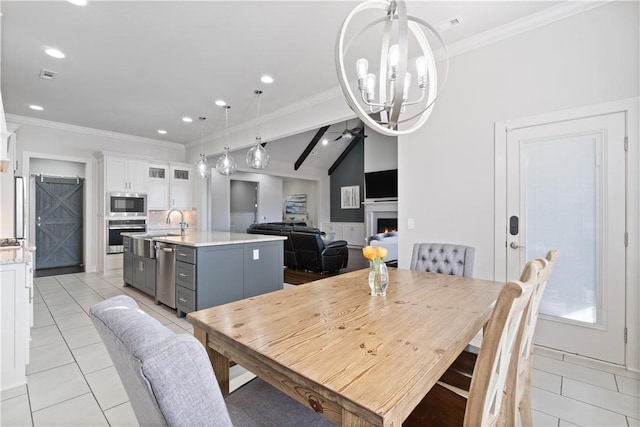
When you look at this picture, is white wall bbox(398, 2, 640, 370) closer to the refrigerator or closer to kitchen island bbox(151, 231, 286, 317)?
kitchen island bbox(151, 231, 286, 317)

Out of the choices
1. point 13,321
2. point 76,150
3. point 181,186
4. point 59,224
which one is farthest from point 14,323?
point 59,224

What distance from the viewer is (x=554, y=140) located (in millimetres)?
2703

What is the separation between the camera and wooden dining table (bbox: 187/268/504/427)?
82cm

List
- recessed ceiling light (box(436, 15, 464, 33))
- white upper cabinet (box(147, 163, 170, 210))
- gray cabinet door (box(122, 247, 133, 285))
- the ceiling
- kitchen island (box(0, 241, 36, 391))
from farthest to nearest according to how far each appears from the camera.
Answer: white upper cabinet (box(147, 163, 170, 210)) → gray cabinet door (box(122, 247, 133, 285)) → recessed ceiling light (box(436, 15, 464, 33)) → the ceiling → kitchen island (box(0, 241, 36, 391))

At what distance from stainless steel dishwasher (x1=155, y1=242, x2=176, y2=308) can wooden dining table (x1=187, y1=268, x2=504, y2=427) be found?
2.56 meters

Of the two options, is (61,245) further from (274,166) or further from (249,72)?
(249,72)

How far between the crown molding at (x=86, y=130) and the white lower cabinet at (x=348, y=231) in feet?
18.6

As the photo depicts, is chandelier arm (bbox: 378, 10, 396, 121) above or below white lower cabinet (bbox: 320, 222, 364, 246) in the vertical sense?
above

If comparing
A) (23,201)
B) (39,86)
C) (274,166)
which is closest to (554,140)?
(39,86)

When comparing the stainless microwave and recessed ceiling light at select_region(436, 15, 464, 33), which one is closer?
recessed ceiling light at select_region(436, 15, 464, 33)

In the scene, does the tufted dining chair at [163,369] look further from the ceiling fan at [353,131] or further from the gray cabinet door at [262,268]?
the ceiling fan at [353,131]

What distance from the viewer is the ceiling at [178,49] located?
8.65 feet

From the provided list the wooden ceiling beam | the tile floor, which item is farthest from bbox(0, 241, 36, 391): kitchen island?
the wooden ceiling beam

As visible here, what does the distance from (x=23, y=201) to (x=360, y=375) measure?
6.12 m
